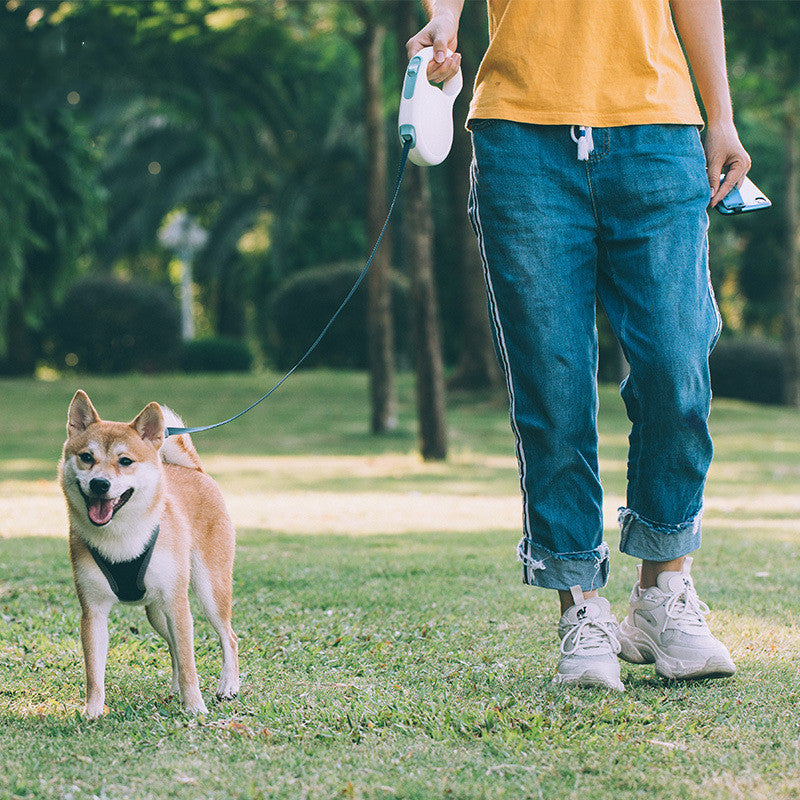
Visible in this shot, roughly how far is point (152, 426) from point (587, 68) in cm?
157

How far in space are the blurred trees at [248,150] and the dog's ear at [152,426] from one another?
8542 mm

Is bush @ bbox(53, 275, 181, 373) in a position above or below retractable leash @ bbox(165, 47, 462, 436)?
below

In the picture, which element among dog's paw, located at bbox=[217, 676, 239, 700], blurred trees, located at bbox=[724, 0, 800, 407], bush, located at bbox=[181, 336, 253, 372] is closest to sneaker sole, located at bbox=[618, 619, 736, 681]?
dog's paw, located at bbox=[217, 676, 239, 700]

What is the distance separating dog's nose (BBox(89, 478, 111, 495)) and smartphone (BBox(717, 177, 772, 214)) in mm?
1886

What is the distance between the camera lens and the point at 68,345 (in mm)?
21938

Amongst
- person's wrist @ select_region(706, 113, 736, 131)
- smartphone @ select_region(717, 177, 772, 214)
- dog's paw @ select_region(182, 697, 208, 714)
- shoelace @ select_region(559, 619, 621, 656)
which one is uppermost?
A: person's wrist @ select_region(706, 113, 736, 131)

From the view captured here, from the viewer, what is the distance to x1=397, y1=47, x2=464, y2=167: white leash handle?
301 centimetres

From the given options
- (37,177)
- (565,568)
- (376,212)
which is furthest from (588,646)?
(376,212)

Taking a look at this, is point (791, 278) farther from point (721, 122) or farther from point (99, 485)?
point (99, 485)

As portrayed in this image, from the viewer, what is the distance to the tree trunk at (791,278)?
19344 millimetres

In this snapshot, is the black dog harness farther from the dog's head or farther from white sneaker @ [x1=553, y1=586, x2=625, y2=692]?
white sneaker @ [x1=553, y1=586, x2=625, y2=692]

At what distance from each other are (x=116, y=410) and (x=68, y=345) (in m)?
6.27

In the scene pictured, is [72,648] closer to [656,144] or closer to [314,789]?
[314,789]

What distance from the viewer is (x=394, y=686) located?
316 cm
